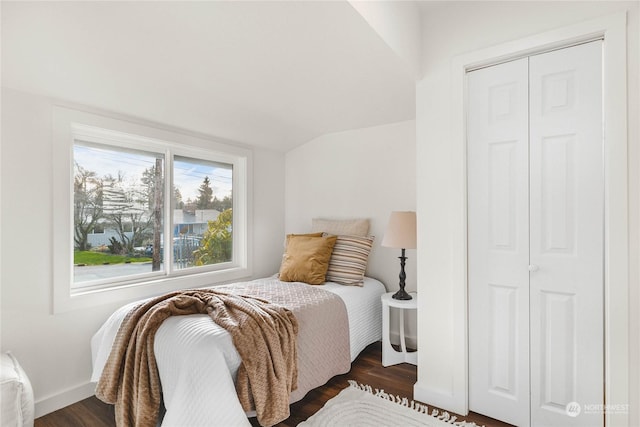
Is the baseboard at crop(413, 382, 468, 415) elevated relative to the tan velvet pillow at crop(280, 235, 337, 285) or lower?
lower

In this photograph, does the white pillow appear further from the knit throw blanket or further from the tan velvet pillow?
the tan velvet pillow

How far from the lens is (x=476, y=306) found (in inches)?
83.8

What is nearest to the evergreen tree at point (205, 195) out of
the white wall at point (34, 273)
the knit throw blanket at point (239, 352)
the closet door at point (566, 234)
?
the white wall at point (34, 273)

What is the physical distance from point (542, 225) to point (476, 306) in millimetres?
611

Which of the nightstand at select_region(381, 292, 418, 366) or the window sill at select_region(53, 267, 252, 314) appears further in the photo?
the nightstand at select_region(381, 292, 418, 366)

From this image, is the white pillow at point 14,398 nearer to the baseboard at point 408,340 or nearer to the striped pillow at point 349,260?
the striped pillow at point 349,260

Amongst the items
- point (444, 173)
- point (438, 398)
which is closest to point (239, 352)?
point (438, 398)

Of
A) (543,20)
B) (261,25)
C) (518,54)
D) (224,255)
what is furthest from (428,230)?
(224,255)

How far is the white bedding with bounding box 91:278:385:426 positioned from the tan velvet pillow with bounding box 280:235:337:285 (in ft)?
3.70

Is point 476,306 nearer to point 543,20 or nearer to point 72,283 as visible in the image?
point 543,20

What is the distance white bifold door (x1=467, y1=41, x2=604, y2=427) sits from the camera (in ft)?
5.86

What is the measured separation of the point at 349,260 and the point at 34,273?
235 centimetres

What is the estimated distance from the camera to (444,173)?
7.18ft

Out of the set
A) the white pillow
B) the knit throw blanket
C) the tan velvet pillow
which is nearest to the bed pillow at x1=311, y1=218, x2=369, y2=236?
the tan velvet pillow
